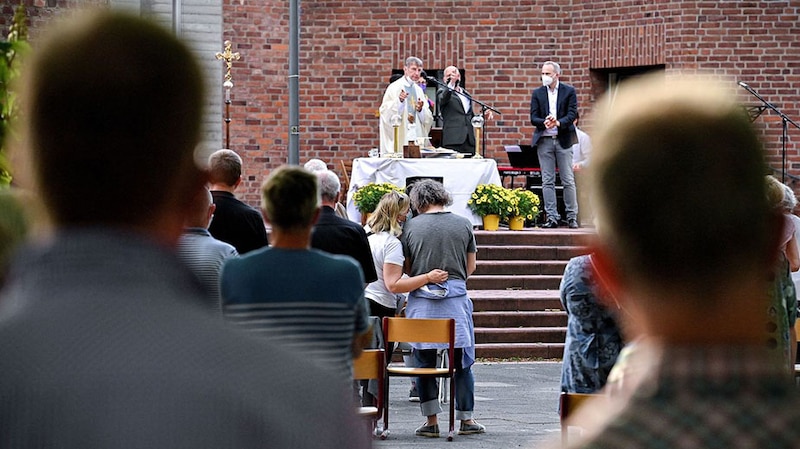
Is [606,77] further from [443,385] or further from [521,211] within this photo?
[443,385]

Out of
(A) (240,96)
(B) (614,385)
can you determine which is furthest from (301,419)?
(A) (240,96)

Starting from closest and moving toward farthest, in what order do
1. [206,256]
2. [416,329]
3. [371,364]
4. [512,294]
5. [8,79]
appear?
[8,79] < [206,256] < [371,364] < [416,329] < [512,294]

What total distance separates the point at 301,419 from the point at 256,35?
63.7ft

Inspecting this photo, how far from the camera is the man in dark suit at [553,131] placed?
687 inches

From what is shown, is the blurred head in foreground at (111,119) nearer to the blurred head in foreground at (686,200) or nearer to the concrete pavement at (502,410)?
the blurred head in foreground at (686,200)

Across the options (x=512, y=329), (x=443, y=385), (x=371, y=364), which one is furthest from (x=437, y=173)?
(x=371, y=364)

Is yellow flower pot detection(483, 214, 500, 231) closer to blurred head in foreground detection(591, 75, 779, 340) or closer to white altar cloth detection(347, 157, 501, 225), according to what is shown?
white altar cloth detection(347, 157, 501, 225)

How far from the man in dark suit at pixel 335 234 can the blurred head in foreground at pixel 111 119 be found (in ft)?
20.0

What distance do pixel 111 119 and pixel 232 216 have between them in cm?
584

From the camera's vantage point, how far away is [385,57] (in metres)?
20.7

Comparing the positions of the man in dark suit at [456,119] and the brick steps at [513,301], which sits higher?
the man in dark suit at [456,119]

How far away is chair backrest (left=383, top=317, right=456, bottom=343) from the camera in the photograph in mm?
8508

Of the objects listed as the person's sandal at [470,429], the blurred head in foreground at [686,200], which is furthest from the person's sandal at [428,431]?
the blurred head in foreground at [686,200]

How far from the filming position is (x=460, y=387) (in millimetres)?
9016
